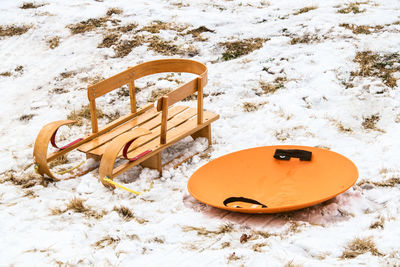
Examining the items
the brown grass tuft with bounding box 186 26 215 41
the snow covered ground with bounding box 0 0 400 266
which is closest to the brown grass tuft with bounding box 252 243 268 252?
the snow covered ground with bounding box 0 0 400 266

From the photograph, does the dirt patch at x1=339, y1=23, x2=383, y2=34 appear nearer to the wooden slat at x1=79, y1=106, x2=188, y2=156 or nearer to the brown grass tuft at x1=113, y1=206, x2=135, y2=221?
the wooden slat at x1=79, y1=106, x2=188, y2=156

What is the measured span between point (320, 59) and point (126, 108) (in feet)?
9.06

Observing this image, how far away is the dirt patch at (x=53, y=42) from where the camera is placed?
7.75 metres

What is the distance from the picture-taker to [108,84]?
443cm

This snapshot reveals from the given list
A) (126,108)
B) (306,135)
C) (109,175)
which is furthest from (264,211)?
(126,108)

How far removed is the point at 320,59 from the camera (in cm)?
627

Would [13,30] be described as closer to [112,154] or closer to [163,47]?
[163,47]

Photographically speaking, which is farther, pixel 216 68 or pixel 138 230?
pixel 216 68

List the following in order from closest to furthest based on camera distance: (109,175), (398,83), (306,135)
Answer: (109,175) → (306,135) → (398,83)

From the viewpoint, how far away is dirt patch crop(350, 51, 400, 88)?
560 cm

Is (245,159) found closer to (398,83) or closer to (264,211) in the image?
(264,211)

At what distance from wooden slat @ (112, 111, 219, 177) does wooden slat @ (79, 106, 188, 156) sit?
309mm

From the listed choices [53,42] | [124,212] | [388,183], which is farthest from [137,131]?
[53,42]

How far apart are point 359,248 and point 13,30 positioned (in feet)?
24.8
